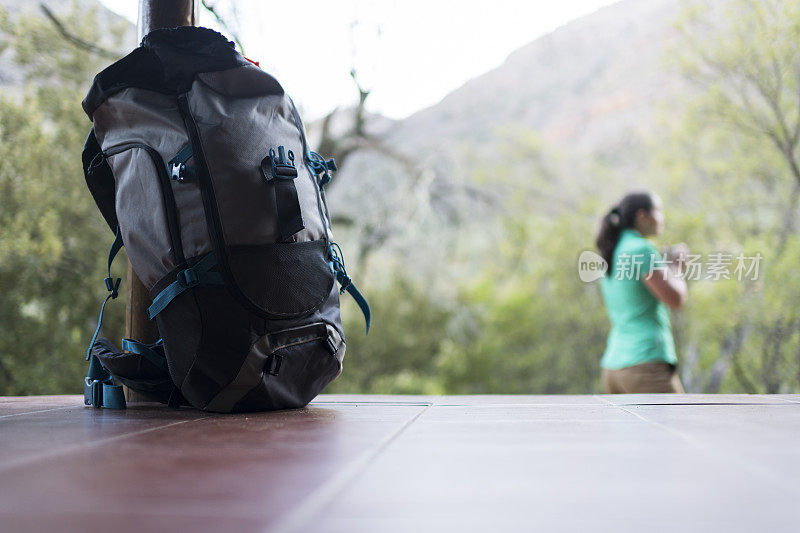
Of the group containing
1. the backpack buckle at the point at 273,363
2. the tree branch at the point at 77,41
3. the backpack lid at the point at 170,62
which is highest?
the tree branch at the point at 77,41

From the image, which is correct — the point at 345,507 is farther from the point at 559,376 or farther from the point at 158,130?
the point at 559,376

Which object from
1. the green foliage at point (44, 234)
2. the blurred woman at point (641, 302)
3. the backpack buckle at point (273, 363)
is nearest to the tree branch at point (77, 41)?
the green foliage at point (44, 234)

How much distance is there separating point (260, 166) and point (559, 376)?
5.16 metres

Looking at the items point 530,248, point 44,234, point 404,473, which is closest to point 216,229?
point 404,473

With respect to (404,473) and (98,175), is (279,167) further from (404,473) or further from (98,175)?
(404,473)

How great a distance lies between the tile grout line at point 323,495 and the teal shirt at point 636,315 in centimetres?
119

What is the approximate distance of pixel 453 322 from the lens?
5438mm

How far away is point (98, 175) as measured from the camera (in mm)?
1005

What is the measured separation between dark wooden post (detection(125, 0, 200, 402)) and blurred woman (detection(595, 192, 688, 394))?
1.06m

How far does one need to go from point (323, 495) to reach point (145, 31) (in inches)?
40.4

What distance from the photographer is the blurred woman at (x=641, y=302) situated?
162 centimetres

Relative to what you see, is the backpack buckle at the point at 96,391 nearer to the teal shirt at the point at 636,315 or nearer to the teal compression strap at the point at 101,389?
the teal compression strap at the point at 101,389

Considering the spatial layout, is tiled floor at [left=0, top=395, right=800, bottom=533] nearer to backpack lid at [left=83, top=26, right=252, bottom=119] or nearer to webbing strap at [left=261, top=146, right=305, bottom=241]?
webbing strap at [left=261, top=146, right=305, bottom=241]

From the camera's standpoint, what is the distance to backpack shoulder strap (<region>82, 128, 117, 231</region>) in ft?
3.26
